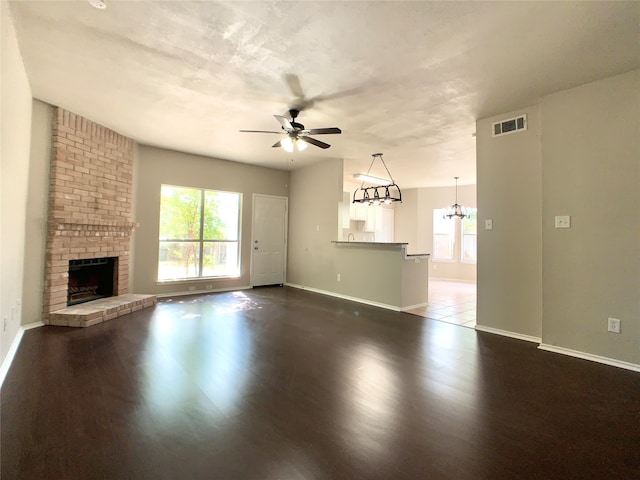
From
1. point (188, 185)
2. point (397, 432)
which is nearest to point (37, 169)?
point (188, 185)

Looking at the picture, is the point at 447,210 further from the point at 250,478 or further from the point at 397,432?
the point at 250,478

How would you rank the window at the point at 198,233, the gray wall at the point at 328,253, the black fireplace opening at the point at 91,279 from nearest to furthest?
the black fireplace opening at the point at 91,279 < the gray wall at the point at 328,253 < the window at the point at 198,233

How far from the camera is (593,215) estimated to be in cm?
300

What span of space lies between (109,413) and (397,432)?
1843 mm

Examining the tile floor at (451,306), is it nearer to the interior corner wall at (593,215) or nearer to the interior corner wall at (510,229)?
the interior corner wall at (510,229)

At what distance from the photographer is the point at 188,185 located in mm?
5977

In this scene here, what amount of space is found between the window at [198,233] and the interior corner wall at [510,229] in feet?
16.2

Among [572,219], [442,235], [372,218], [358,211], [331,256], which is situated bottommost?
[331,256]

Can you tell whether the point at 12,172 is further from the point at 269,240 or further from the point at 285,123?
the point at 269,240

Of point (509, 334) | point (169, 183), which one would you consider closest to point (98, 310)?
point (169, 183)

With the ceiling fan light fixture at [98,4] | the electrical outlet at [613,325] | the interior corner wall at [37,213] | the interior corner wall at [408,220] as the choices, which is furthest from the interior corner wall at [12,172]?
the interior corner wall at [408,220]

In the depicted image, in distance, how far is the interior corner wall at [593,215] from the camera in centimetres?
279

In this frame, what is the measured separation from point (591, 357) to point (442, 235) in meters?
6.56

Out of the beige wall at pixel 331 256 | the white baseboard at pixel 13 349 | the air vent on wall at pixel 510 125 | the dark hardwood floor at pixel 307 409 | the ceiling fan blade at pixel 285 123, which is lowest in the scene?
the dark hardwood floor at pixel 307 409
